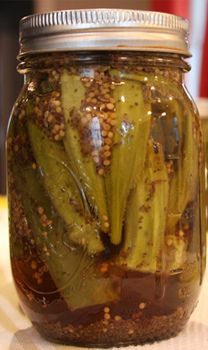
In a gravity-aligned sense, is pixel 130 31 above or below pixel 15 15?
above

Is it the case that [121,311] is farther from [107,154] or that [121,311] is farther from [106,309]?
[107,154]

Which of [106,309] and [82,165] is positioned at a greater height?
[82,165]

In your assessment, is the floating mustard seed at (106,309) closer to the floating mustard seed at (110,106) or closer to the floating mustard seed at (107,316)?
the floating mustard seed at (107,316)

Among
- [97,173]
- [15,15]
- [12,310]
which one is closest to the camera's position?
[97,173]

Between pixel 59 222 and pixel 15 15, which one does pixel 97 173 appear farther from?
pixel 15 15

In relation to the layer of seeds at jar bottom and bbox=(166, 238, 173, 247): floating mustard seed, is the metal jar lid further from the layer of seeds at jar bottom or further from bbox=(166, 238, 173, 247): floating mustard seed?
bbox=(166, 238, 173, 247): floating mustard seed

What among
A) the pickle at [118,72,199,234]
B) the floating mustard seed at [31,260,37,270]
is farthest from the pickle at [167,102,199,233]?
the floating mustard seed at [31,260,37,270]

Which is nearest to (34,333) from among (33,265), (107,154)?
(33,265)

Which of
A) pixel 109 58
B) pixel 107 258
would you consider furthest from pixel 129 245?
pixel 109 58
